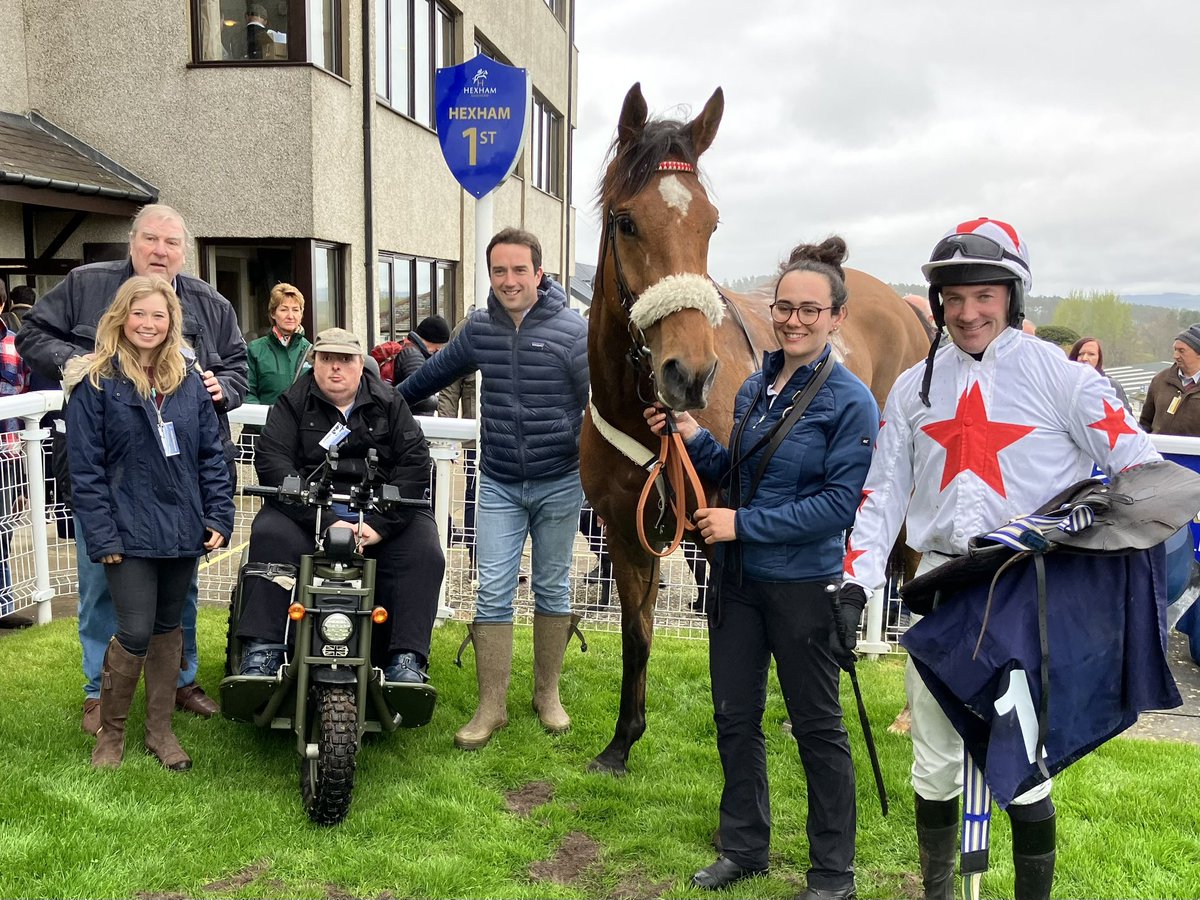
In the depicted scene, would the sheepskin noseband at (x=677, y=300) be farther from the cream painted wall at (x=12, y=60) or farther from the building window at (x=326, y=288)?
the cream painted wall at (x=12, y=60)

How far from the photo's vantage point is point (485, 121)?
4.85 metres

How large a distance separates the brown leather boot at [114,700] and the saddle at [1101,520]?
2.94 m

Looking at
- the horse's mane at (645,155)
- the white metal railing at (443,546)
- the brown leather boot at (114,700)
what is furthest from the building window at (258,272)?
the horse's mane at (645,155)

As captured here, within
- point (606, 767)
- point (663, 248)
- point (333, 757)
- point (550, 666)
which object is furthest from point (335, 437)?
point (606, 767)

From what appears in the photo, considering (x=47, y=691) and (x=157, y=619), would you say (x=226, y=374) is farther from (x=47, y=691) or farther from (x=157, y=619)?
(x=47, y=691)

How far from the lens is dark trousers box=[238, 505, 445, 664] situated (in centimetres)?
362

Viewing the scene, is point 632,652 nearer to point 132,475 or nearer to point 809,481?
point 809,481

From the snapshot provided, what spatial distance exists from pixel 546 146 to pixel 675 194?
2063 cm

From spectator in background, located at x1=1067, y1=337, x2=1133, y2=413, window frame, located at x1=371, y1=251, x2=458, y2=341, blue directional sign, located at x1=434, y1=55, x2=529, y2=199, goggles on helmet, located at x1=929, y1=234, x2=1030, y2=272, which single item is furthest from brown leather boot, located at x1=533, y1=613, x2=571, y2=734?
window frame, located at x1=371, y1=251, x2=458, y2=341

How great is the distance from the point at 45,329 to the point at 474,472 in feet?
7.25

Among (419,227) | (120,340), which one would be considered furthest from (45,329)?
(419,227)

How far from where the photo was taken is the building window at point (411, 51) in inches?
458

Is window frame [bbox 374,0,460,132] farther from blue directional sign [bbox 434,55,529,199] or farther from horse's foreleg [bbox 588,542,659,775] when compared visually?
horse's foreleg [bbox 588,542,659,775]

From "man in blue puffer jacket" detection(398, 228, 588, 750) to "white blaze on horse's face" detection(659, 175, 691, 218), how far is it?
3.18 ft
